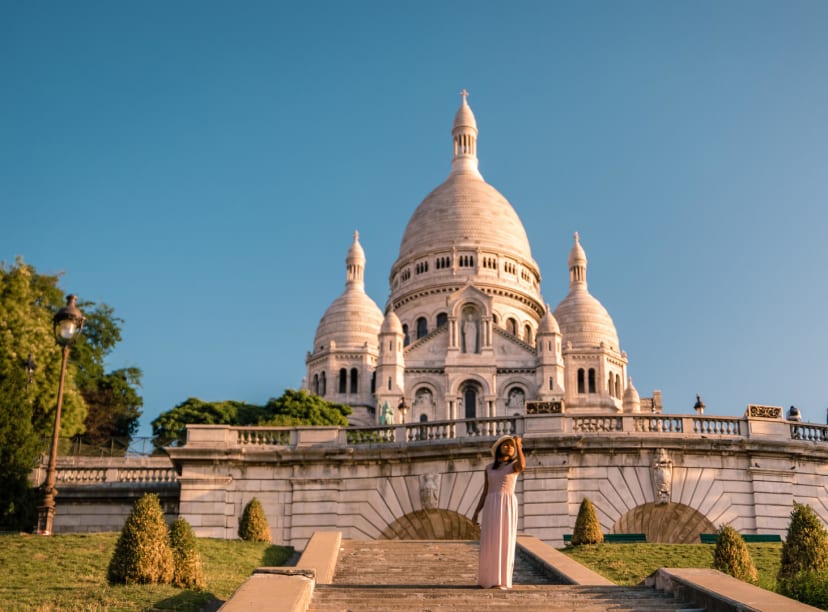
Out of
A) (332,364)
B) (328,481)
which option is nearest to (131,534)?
(328,481)

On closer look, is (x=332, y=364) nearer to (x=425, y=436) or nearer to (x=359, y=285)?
(x=359, y=285)

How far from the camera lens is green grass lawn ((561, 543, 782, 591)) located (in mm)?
21422

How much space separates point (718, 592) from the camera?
579 inches

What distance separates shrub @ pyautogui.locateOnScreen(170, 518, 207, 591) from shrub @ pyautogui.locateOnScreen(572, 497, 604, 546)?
867 centimetres

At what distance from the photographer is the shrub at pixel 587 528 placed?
2467cm

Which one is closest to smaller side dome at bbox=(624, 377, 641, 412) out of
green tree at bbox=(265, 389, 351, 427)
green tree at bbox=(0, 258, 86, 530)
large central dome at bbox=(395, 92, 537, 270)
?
large central dome at bbox=(395, 92, 537, 270)

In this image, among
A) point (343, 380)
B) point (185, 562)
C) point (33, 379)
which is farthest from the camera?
point (343, 380)

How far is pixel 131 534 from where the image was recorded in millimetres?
18484

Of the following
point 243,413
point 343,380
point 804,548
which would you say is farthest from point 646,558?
point 343,380

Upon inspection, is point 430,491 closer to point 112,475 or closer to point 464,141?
point 112,475

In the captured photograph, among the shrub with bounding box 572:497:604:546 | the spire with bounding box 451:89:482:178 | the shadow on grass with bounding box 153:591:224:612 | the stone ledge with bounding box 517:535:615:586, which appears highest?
the spire with bounding box 451:89:482:178

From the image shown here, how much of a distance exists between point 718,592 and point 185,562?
8458mm

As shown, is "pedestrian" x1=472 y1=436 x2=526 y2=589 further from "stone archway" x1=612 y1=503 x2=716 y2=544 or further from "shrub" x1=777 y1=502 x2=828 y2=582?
"stone archway" x1=612 y1=503 x2=716 y2=544

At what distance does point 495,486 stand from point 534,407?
42.5ft
